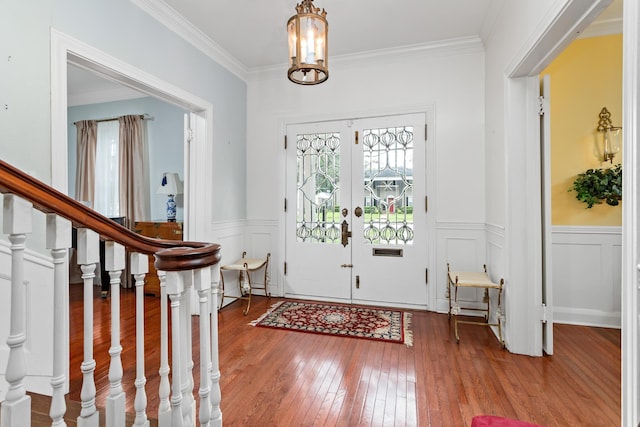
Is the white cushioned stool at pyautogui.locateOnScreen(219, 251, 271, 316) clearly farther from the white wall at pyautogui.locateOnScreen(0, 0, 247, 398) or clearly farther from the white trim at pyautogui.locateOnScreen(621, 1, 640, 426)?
the white trim at pyautogui.locateOnScreen(621, 1, 640, 426)

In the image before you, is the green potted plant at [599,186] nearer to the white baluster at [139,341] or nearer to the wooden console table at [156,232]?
the white baluster at [139,341]

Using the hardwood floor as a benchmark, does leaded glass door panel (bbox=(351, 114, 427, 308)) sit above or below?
above

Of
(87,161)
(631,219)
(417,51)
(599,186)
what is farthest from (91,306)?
(87,161)

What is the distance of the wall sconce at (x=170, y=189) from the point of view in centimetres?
436

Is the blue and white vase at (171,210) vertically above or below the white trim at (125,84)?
below

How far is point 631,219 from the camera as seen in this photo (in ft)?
3.85

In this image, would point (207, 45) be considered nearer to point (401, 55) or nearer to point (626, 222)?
point (401, 55)

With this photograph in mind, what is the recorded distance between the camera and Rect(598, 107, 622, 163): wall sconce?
9.55ft

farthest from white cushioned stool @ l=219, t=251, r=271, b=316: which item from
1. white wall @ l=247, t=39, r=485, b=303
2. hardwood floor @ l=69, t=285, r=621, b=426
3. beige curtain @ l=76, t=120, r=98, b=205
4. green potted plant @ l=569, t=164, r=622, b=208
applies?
green potted plant @ l=569, t=164, r=622, b=208

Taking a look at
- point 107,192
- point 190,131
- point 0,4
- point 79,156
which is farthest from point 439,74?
point 79,156

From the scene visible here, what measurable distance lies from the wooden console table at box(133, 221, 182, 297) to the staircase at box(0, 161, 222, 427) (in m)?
2.93

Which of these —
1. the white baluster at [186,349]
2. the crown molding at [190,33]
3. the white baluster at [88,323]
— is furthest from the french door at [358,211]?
the white baluster at [88,323]

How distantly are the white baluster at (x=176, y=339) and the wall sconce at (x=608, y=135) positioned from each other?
12.2ft

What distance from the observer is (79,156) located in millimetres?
4922
